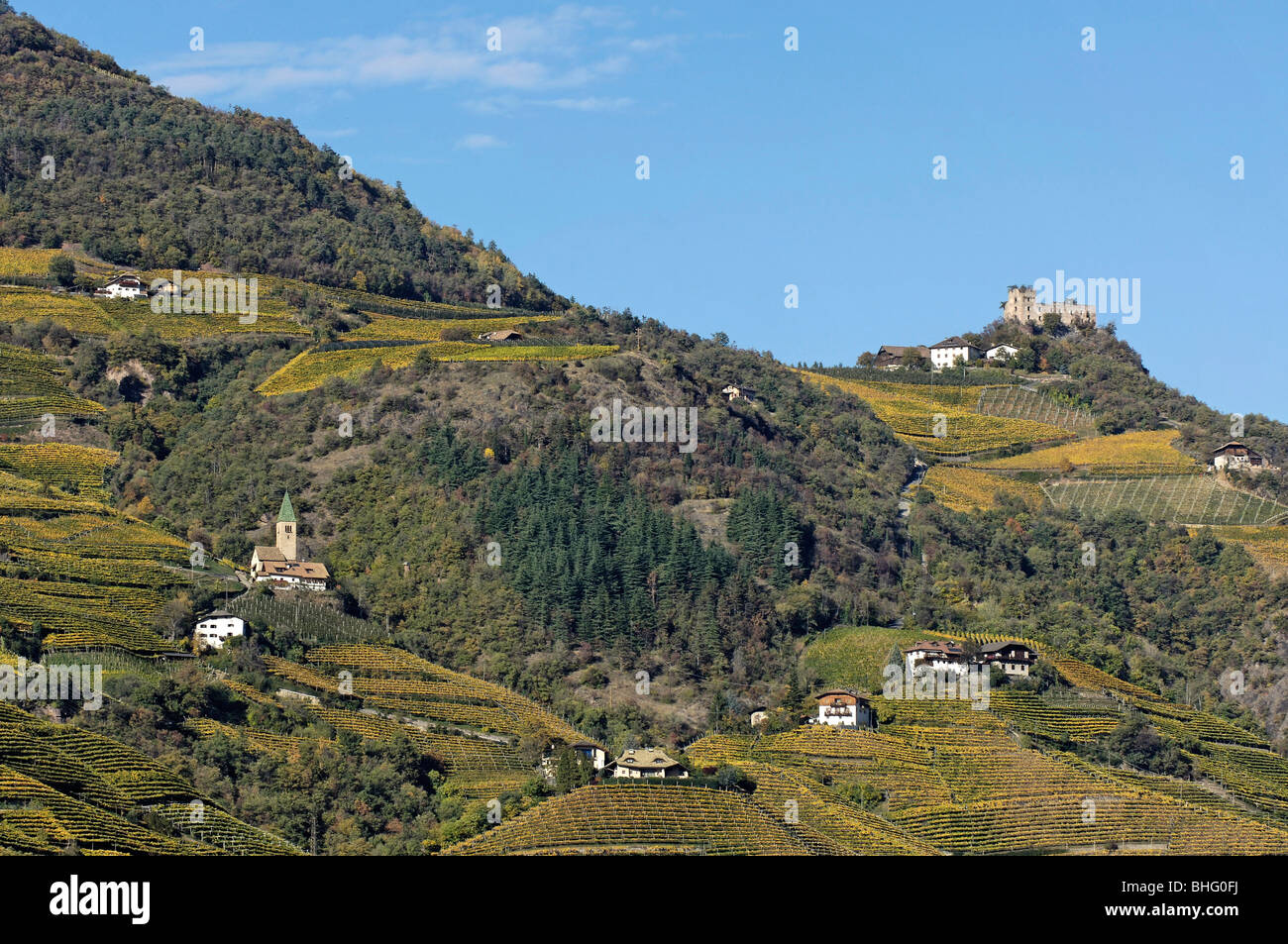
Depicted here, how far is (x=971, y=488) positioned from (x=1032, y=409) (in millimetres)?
19538

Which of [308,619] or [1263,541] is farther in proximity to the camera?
[1263,541]

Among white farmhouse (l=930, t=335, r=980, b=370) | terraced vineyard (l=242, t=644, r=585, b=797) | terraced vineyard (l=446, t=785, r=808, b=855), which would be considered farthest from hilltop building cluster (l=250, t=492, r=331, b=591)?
white farmhouse (l=930, t=335, r=980, b=370)

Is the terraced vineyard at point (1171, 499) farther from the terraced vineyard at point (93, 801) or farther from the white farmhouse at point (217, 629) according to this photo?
the terraced vineyard at point (93, 801)

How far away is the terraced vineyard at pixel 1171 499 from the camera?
11412 cm

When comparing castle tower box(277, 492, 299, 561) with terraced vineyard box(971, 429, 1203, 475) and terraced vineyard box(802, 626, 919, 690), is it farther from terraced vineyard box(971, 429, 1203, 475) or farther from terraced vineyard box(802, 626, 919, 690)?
terraced vineyard box(971, 429, 1203, 475)

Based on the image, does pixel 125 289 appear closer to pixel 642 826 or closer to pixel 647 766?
pixel 647 766

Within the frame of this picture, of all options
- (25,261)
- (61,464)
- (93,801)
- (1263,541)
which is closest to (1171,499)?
A: (1263,541)

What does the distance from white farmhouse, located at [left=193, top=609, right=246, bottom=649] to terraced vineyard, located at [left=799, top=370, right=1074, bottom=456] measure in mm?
60097

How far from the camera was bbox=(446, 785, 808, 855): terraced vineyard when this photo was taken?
61125 millimetres

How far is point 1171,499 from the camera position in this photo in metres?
117

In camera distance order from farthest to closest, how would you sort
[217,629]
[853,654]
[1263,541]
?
1. [1263,541]
2. [853,654]
3. [217,629]

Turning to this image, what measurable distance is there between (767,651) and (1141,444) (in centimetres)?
4949

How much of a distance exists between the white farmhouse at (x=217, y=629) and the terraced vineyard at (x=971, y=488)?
49585 millimetres
